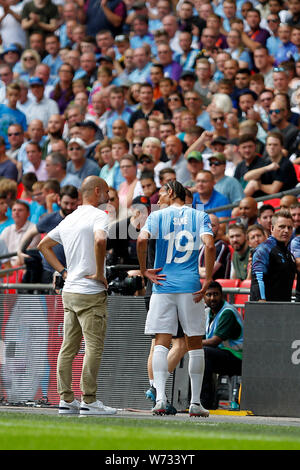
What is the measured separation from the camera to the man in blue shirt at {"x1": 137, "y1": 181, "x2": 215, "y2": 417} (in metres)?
9.88

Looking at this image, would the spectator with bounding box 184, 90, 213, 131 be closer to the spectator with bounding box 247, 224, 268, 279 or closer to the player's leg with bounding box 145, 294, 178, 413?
the spectator with bounding box 247, 224, 268, 279

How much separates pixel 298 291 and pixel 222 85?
21.8 feet

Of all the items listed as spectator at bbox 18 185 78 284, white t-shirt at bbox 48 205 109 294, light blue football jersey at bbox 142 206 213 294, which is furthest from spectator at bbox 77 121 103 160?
white t-shirt at bbox 48 205 109 294

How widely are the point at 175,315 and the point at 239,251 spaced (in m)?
3.47

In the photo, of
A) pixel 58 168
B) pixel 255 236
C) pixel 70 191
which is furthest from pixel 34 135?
pixel 255 236

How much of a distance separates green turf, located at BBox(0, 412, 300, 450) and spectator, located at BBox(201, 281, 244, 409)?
2.54 meters

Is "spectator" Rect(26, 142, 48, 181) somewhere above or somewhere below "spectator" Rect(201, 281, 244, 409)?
above

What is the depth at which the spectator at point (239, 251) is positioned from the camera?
43.3ft

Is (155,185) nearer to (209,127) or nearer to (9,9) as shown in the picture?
(209,127)

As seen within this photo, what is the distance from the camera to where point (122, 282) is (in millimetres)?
11320

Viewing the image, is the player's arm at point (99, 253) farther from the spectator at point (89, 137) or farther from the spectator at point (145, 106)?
the spectator at point (145, 106)

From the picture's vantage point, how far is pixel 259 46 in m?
18.2

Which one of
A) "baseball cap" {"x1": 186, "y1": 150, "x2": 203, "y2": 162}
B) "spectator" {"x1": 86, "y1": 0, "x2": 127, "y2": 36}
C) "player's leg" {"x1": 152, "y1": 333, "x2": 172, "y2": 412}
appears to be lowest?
"player's leg" {"x1": 152, "y1": 333, "x2": 172, "y2": 412}
